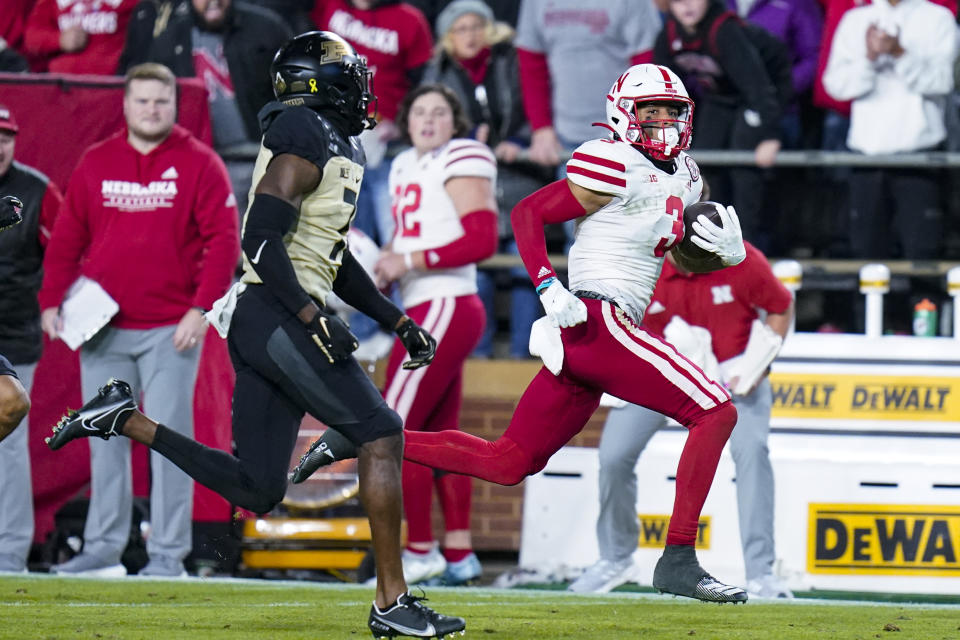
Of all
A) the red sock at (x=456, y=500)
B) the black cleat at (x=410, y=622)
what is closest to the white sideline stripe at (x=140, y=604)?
the black cleat at (x=410, y=622)

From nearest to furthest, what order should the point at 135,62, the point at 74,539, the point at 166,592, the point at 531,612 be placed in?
the point at 531,612 < the point at 166,592 < the point at 74,539 < the point at 135,62

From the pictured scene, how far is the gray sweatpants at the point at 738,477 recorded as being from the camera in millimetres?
6852

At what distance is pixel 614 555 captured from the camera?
23.3 feet

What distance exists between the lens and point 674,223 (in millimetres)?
5449

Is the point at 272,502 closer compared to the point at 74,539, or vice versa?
the point at 272,502

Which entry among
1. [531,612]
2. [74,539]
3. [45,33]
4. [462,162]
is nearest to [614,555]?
[531,612]

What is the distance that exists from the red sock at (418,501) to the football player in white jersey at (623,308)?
4.94 feet

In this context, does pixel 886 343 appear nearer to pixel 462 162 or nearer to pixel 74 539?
pixel 462 162

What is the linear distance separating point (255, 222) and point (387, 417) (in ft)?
2.30

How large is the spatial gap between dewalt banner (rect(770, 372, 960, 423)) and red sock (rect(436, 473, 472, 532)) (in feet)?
5.17

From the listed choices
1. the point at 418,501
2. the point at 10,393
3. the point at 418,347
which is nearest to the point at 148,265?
the point at 418,501

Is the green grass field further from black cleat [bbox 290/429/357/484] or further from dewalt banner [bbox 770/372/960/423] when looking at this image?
dewalt banner [bbox 770/372/960/423]

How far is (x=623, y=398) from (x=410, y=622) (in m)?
1.24

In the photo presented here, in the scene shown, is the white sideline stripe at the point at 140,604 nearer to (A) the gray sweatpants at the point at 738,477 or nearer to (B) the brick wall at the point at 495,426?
(A) the gray sweatpants at the point at 738,477
